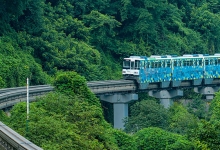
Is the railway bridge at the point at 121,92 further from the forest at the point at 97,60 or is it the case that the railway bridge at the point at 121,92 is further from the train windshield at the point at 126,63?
the train windshield at the point at 126,63

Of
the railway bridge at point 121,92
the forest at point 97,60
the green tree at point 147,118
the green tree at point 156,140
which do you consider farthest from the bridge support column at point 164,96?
the green tree at point 156,140

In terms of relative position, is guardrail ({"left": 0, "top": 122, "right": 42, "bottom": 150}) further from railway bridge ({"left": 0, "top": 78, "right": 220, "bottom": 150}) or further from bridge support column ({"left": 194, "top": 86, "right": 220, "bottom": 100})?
bridge support column ({"left": 194, "top": 86, "right": 220, "bottom": 100})

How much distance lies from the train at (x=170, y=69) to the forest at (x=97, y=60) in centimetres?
184

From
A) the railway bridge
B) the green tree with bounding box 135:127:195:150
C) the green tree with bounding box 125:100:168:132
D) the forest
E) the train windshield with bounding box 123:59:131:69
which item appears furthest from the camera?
the train windshield with bounding box 123:59:131:69

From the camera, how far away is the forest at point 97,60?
27547mm

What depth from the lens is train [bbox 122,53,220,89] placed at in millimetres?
50531

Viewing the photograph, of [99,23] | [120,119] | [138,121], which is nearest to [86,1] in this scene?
[99,23]

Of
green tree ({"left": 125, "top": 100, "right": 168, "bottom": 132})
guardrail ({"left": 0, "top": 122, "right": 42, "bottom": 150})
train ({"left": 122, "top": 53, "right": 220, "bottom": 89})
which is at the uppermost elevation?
guardrail ({"left": 0, "top": 122, "right": 42, "bottom": 150})

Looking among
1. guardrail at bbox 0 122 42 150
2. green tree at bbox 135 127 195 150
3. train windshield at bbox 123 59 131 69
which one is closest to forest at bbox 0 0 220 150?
green tree at bbox 135 127 195 150

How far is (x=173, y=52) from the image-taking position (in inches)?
2576

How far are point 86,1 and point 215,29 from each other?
57.7 ft

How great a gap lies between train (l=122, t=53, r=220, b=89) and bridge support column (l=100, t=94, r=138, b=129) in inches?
69.9

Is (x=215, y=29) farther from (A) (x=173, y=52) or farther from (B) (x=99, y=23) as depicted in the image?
(B) (x=99, y=23)

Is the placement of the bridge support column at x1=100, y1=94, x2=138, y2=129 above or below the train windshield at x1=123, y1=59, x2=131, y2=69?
below
